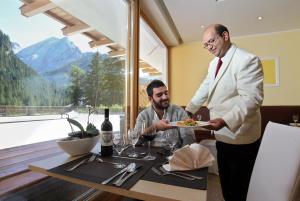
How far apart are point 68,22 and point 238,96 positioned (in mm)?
1496

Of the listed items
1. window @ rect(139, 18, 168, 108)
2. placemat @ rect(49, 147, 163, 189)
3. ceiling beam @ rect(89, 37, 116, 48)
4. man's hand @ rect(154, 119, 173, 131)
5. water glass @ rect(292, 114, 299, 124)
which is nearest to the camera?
placemat @ rect(49, 147, 163, 189)

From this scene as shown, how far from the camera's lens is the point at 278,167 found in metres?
0.79

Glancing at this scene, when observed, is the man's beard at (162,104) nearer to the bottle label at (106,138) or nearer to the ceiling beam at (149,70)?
the bottle label at (106,138)

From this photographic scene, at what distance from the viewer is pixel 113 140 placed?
1.15 metres

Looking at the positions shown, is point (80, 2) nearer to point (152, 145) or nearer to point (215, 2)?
point (152, 145)

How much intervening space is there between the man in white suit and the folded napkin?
38cm

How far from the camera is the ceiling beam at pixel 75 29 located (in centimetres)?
162

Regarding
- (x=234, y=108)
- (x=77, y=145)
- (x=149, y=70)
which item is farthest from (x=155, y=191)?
(x=149, y=70)

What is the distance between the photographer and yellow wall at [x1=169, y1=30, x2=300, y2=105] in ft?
12.8

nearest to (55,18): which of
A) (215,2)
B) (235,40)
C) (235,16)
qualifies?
(215,2)

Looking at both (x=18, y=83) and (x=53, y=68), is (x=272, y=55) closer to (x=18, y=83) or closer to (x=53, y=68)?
(x=53, y=68)

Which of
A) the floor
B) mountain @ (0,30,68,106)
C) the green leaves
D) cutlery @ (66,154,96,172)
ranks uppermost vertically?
mountain @ (0,30,68,106)

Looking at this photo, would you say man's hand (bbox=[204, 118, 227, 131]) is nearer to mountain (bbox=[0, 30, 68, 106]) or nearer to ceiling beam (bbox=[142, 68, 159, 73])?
mountain (bbox=[0, 30, 68, 106])

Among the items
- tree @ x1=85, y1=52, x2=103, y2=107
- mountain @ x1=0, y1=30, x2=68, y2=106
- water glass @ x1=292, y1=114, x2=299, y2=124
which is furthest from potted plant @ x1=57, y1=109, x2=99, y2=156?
water glass @ x1=292, y1=114, x2=299, y2=124
